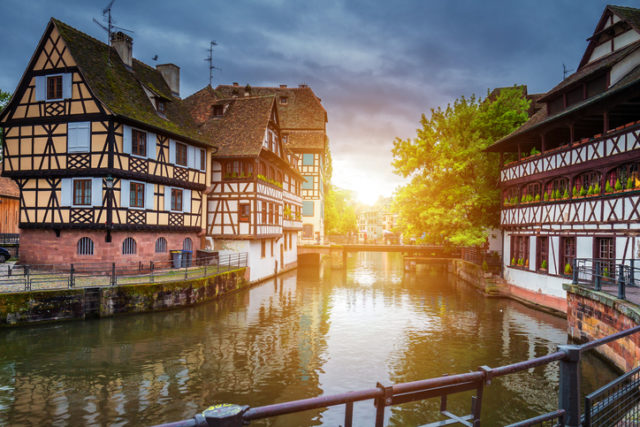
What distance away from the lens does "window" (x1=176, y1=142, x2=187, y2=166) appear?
26875 mm

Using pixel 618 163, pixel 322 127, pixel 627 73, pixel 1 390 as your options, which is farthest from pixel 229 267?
pixel 322 127

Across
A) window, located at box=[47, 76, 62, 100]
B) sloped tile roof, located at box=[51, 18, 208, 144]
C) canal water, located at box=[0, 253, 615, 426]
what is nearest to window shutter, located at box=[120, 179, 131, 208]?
sloped tile roof, located at box=[51, 18, 208, 144]

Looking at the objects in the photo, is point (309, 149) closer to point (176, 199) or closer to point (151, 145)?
point (176, 199)

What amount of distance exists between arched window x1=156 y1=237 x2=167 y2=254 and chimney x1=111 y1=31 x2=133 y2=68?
12.0 meters

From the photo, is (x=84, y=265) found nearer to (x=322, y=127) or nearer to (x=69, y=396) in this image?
(x=69, y=396)

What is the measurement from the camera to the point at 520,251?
27.1 metres

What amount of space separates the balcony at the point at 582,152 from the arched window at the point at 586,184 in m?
0.75

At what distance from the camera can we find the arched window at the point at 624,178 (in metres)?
17.5

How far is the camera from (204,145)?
94.6ft

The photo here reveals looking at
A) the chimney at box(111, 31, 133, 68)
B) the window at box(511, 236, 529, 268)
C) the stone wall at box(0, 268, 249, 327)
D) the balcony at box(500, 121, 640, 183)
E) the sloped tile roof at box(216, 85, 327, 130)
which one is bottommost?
the stone wall at box(0, 268, 249, 327)

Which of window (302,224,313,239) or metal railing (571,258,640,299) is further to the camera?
window (302,224,313,239)

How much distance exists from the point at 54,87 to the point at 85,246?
907 cm

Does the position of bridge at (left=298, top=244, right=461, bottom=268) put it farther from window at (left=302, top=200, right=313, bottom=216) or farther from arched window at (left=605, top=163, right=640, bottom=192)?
arched window at (left=605, top=163, right=640, bottom=192)

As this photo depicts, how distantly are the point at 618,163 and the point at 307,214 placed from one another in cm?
3699
